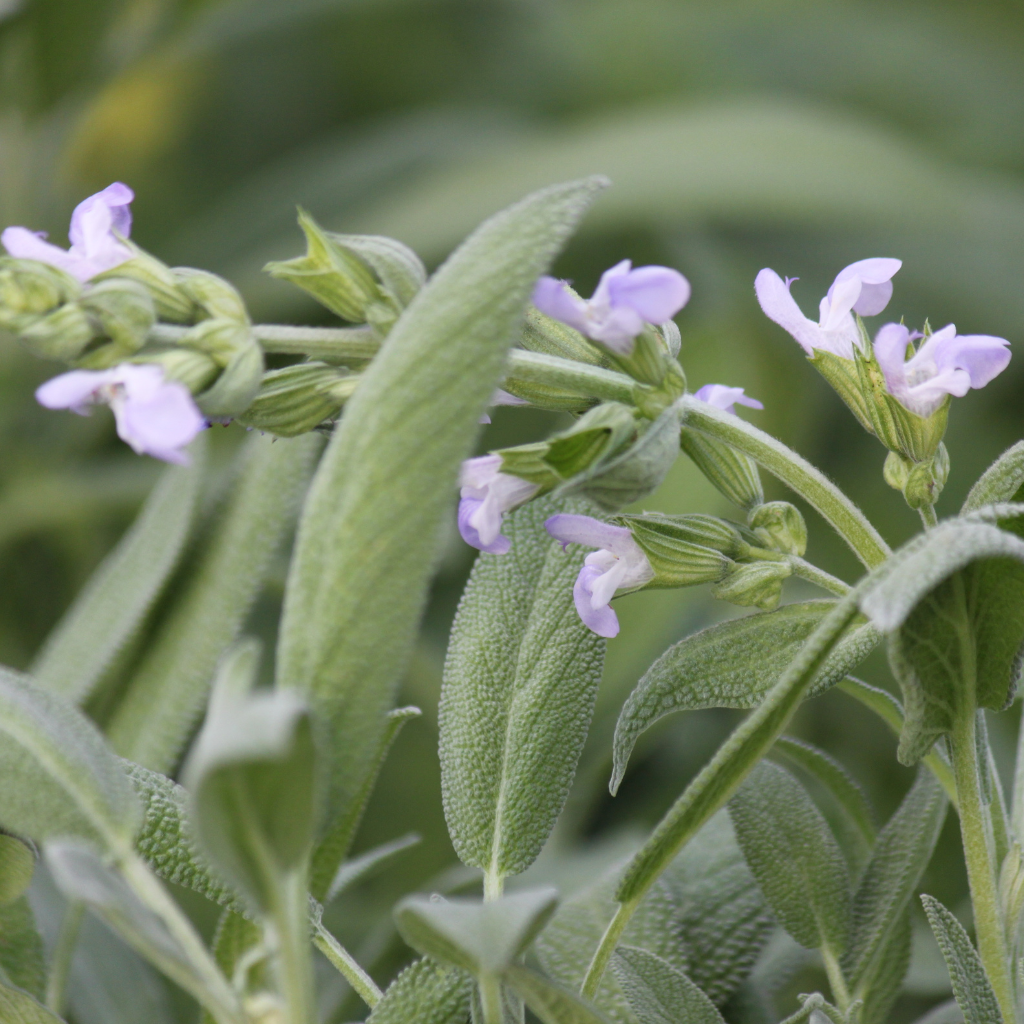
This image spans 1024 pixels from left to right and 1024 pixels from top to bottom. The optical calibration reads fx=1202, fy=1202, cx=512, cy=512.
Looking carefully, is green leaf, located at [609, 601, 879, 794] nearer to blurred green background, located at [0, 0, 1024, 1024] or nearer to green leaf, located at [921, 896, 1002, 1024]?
green leaf, located at [921, 896, 1002, 1024]

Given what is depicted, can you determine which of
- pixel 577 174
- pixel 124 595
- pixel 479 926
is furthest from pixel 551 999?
pixel 577 174

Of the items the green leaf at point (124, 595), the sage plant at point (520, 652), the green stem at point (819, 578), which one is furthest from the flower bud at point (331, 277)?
the green leaf at point (124, 595)

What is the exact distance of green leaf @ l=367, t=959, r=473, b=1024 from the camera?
0.25 metres

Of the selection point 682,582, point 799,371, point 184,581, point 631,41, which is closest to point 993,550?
point 682,582

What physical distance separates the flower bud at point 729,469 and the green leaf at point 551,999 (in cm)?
12

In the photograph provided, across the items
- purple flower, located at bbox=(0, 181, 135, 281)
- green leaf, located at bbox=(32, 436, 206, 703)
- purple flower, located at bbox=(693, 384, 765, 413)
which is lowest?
green leaf, located at bbox=(32, 436, 206, 703)

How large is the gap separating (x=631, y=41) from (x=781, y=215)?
1.31 feet

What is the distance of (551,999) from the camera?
8.3 inches

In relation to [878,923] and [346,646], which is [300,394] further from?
[878,923]

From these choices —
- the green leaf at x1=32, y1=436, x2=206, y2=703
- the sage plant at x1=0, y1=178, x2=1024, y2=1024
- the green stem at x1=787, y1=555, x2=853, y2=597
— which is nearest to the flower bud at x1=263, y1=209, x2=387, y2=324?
the sage plant at x1=0, y1=178, x2=1024, y2=1024

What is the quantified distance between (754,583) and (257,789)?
0.13 meters

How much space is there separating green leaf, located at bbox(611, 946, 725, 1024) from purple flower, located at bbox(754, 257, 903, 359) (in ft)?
0.47

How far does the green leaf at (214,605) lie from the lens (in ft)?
1.27

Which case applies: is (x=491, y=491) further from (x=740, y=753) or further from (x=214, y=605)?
(x=214, y=605)
